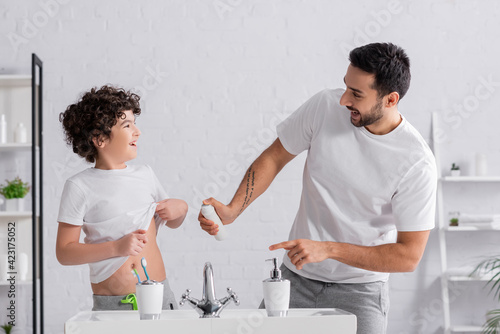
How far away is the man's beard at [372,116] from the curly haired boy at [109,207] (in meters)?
0.68

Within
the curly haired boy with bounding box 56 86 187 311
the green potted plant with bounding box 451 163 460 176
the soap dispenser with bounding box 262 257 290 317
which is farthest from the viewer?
the green potted plant with bounding box 451 163 460 176

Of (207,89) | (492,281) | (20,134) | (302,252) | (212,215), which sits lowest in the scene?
(492,281)

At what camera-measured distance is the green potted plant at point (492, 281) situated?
11.4 feet

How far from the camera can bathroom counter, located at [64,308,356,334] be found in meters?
1.55

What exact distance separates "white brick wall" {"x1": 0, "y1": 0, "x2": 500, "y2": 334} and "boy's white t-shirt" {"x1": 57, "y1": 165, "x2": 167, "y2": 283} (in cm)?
153

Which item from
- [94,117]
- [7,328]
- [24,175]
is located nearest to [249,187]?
[94,117]

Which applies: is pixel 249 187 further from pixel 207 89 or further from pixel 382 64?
pixel 207 89

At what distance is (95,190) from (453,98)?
2501 millimetres

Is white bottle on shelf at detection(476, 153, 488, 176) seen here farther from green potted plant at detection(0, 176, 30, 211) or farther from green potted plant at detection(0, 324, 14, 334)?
green potted plant at detection(0, 324, 14, 334)

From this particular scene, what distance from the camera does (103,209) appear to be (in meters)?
2.06

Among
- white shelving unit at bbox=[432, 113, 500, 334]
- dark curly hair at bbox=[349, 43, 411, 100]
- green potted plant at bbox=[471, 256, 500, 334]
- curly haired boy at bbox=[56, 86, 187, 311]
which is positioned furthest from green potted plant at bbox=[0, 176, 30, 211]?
green potted plant at bbox=[471, 256, 500, 334]

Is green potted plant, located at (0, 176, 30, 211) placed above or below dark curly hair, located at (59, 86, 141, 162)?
below

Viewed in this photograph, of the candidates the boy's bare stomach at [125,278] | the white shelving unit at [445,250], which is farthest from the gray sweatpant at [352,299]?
the white shelving unit at [445,250]

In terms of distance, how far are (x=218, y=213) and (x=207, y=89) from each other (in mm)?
1763
